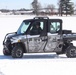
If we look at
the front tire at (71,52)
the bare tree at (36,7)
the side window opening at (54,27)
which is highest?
the side window opening at (54,27)

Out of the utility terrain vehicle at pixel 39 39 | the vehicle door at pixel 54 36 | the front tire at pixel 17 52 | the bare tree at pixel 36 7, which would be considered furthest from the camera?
the bare tree at pixel 36 7

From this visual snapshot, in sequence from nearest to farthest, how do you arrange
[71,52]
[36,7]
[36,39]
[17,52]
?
[17,52] → [36,39] → [71,52] → [36,7]

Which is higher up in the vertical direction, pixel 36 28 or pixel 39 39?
pixel 36 28

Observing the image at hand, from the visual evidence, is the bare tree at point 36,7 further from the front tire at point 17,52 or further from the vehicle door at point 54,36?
the front tire at point 17,52

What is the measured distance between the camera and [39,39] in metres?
11.5

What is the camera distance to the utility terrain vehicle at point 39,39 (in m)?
11.4

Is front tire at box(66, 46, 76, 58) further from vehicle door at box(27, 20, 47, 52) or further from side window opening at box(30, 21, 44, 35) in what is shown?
side window opening at box(30, 21, 44, 35)

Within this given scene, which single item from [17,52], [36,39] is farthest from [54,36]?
[17,52]

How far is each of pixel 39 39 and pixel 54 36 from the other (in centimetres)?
56

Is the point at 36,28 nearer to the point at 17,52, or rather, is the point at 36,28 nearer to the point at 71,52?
the point at 17,52

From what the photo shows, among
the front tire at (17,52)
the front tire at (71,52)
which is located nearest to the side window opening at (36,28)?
the front tire at (17,52)

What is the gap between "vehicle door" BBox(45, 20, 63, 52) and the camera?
455 inches
